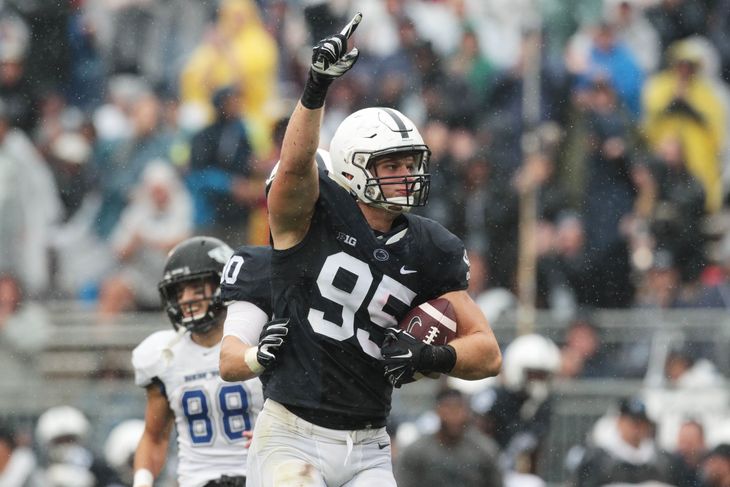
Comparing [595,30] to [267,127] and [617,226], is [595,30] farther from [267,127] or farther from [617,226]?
[267,127]

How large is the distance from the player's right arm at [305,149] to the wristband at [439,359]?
583 millimetres

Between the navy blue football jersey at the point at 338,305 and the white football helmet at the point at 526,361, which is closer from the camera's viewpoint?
the navy blue football jersey at the point at 338,305

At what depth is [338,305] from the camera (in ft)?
17.2

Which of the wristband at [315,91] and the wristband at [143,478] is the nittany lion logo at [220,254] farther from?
the wristband at [315,91]

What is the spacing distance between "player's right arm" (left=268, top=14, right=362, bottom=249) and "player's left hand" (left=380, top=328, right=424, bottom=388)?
0.47m

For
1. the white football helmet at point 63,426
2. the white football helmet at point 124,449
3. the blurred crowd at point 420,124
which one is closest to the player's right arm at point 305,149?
the white football helmet at point 124,449

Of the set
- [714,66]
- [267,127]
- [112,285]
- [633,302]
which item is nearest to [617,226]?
[633,302]

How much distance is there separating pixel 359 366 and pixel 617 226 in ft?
20.3

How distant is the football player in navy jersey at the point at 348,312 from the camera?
17.2 feet

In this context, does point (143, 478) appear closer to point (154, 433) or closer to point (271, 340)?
point (154, 433)

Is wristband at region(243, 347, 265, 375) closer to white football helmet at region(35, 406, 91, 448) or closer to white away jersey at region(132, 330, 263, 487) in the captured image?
white away jersey at region(132, 330, 263, 487)

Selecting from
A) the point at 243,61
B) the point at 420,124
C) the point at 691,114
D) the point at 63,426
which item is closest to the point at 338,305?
the point at 63,426

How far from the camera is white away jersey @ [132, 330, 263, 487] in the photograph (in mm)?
6461

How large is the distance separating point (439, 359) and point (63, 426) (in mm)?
6224
